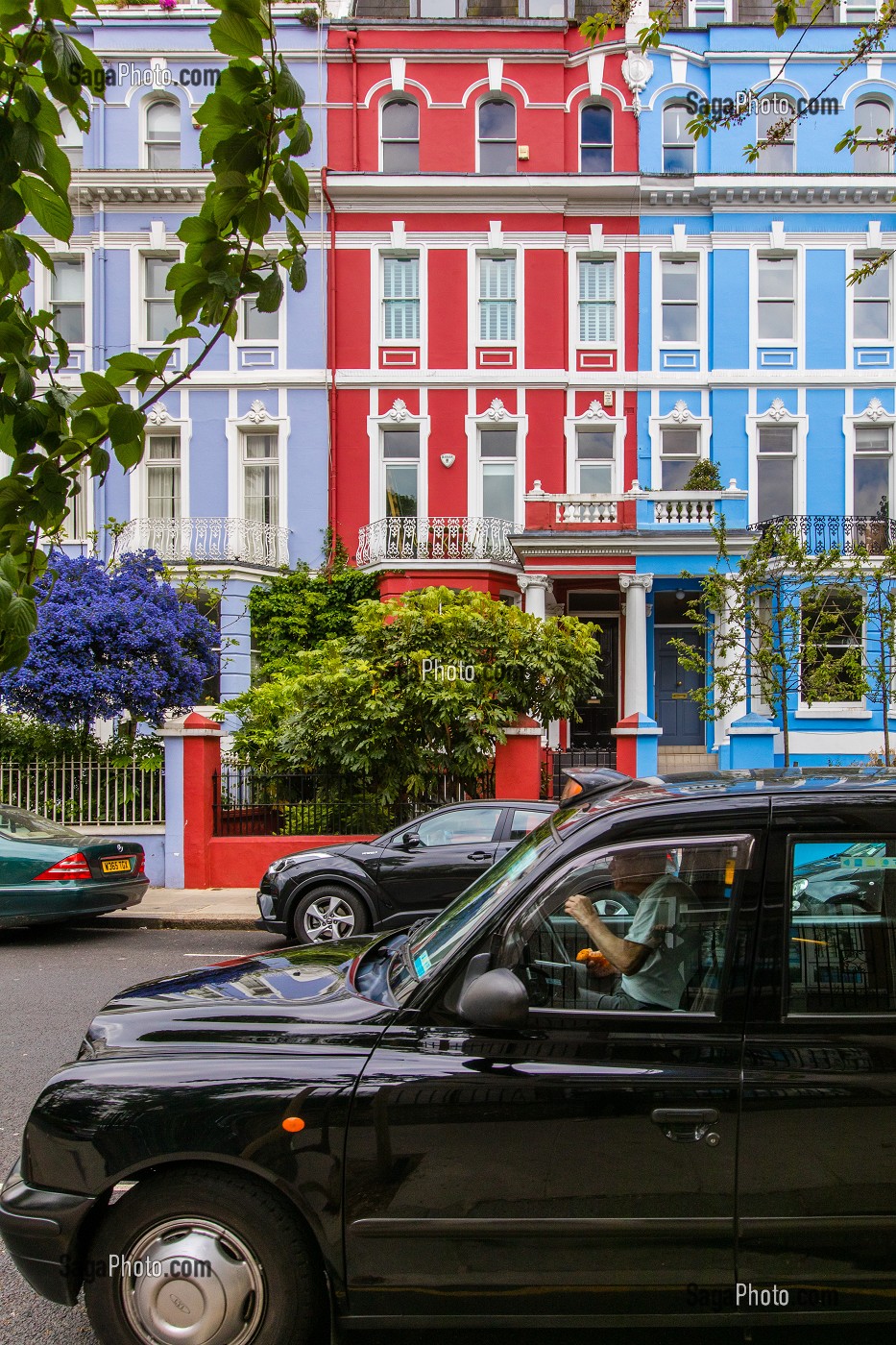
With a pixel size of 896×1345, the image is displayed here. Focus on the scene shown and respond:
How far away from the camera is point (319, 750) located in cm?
1232

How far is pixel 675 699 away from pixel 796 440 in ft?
21.6

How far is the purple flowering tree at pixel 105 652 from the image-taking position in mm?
12242

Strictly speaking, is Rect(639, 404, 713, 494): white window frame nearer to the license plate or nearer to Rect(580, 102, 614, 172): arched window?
Rect(580, 102, 614, 172): arched window

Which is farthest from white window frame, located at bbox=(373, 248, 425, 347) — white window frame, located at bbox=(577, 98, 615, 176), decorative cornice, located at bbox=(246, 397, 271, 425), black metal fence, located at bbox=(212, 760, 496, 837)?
black metal fence, located at bbox=(212, 760, 496, 837)

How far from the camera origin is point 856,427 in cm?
2097

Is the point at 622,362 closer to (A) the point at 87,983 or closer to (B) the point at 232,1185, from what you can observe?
(A) the point at 87,983

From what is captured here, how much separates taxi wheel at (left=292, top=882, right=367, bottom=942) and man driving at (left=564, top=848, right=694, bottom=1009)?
6.40 m

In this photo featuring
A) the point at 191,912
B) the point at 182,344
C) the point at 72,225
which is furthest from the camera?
the point at 182,344

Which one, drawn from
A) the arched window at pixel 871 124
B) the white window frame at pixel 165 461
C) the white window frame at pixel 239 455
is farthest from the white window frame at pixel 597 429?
the white window frame at pixel 165 461

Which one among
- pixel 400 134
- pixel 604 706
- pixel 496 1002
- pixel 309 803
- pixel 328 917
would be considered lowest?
pixel 328 917

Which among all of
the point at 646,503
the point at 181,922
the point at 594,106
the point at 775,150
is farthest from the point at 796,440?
the point at 181,922

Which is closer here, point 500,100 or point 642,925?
point 642,925

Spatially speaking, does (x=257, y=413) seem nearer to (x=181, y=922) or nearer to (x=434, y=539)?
(x=434, y=539)

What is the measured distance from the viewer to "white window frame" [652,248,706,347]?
826 inches
